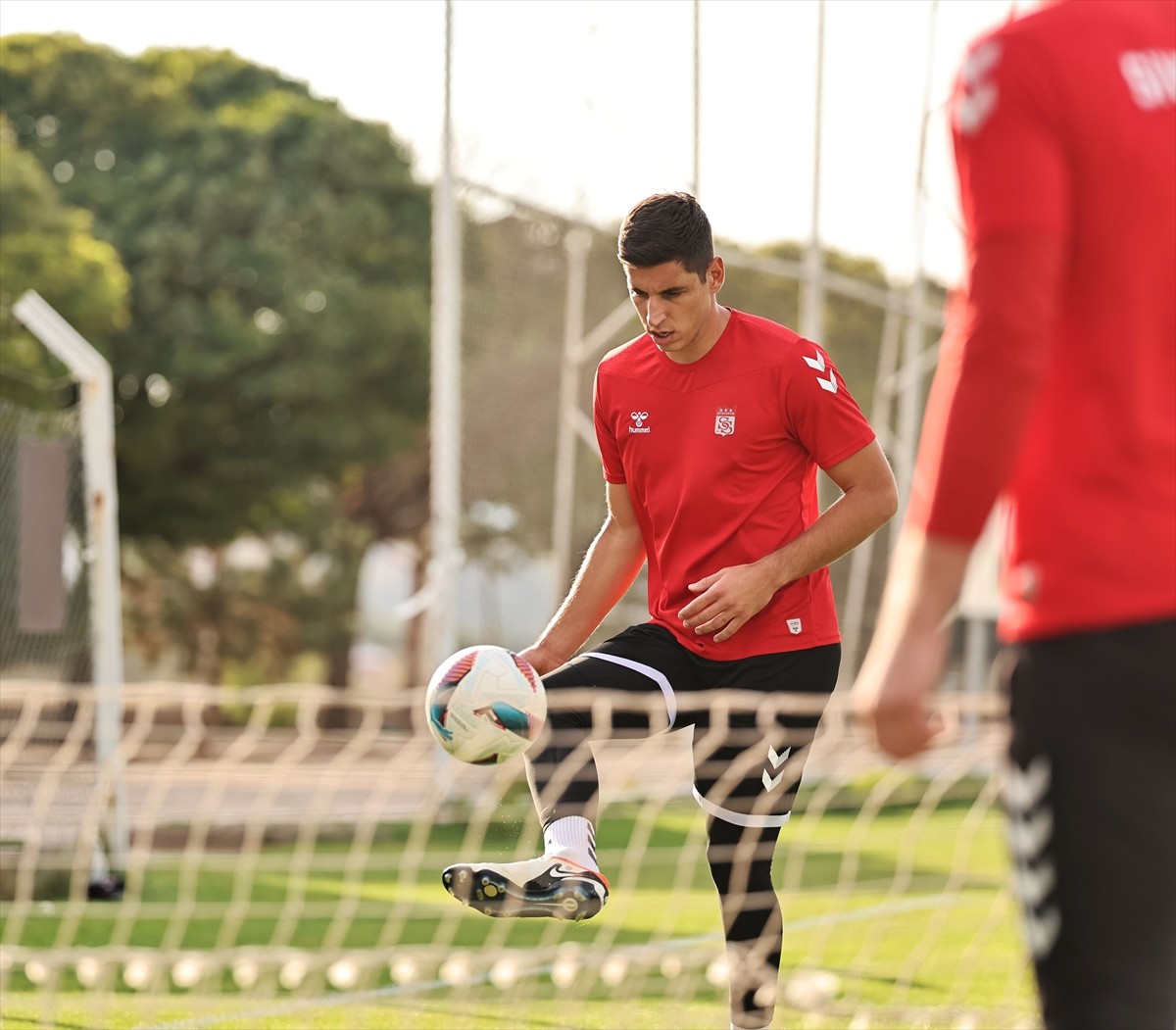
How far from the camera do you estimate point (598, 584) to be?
4766 mm

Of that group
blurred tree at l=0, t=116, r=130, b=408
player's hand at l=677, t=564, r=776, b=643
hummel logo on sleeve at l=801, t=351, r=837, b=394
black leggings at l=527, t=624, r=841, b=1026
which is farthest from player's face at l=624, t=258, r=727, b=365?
blurred tree at l=0, t=116, r=130, b=408

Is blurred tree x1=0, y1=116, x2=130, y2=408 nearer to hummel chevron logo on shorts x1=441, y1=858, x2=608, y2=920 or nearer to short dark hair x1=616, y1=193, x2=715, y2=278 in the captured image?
short dark hair x1=616, y1=193, x2=715, y2=278

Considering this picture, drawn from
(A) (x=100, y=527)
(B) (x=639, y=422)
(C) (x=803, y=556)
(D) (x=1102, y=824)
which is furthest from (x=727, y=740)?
(A) (x=100, y=527)

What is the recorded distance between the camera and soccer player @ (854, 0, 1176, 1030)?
1950 mm

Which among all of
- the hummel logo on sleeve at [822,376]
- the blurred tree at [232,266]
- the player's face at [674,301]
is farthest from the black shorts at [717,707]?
the blurred tree at [232,266]

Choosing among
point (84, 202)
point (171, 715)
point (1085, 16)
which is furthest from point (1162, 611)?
point (171, 715)

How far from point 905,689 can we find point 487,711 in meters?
2.35

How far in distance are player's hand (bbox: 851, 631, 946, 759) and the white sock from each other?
2149 millimetres

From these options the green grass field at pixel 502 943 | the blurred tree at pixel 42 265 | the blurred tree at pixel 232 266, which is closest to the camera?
the green grass field at pixel 502 943

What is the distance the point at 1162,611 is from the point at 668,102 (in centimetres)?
1470

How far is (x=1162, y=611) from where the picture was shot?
6.64 feet

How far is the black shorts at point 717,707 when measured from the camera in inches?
172

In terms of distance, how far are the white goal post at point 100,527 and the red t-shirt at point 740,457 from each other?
5.74 metres

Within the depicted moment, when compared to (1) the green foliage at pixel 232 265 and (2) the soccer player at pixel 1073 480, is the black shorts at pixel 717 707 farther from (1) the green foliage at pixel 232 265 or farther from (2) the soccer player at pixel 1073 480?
(1) the green foliage at pixel 232 265
